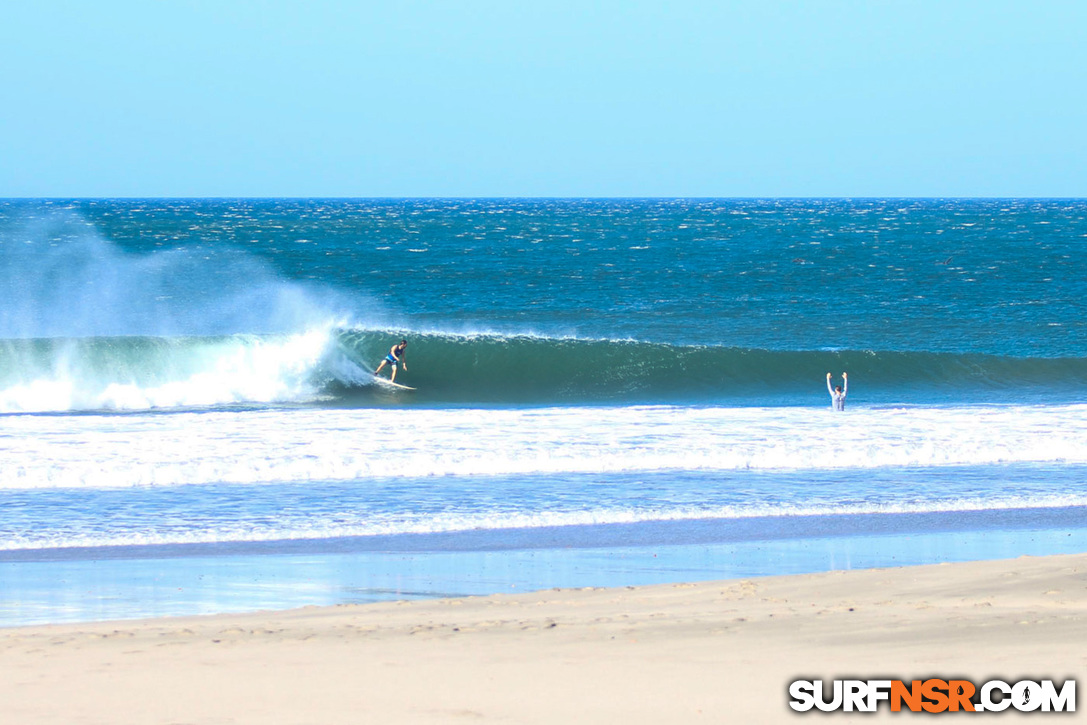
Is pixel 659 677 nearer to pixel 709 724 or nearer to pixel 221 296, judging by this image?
pixel 709 724

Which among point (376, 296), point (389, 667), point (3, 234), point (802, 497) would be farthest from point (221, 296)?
point (3, 234)

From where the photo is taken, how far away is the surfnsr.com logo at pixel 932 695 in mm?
5453

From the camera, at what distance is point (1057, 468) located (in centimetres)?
1375

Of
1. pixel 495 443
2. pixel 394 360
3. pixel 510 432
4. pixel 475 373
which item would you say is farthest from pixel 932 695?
pixel 475 373

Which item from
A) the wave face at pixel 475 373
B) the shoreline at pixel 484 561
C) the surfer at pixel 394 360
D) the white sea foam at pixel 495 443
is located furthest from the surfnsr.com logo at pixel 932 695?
the surfer at pixel 394 360

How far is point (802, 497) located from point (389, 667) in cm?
690

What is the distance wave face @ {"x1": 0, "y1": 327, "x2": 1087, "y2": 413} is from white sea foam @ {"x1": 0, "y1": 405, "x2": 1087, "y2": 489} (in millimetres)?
5008

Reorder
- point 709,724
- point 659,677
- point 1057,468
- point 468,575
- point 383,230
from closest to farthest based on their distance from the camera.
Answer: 1. point 709,724
2. point 659,677
3. point 468,575
4. point 1057,468
5. point 383,230

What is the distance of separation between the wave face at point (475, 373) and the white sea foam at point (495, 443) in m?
5.01

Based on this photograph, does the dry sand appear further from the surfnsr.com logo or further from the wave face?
the wave face

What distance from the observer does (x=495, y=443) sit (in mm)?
14711

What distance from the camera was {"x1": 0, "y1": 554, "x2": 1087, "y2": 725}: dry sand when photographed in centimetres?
552

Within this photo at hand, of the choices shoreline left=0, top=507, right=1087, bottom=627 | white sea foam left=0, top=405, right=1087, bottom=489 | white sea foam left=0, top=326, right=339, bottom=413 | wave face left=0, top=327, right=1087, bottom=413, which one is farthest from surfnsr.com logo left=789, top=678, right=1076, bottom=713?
white sea foam left=0, top=326, right=339, bottom=413

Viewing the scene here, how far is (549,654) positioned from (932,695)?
2057 mm
